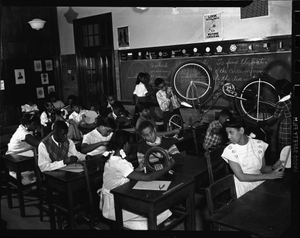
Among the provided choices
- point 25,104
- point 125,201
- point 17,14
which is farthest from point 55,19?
point 125,201

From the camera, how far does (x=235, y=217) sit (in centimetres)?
203

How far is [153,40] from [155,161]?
4.59 metres

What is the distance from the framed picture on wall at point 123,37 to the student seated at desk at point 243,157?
17.8ft

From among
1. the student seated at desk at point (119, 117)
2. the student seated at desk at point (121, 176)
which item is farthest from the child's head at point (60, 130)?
the student seated at desk at point (119, 117)

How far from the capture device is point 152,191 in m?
2.56

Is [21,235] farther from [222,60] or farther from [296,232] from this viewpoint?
[222,60]

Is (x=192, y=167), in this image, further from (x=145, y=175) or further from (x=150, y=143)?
(x=145, y=175)

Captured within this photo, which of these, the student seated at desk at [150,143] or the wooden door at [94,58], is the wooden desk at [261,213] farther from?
the wooden door at [94,58]

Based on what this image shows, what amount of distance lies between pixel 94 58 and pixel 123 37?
55.7 inches

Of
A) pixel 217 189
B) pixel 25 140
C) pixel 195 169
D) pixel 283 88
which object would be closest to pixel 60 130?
pixel 25 140

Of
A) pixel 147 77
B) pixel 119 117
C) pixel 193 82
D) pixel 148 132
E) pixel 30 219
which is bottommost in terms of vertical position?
pixel 30 219

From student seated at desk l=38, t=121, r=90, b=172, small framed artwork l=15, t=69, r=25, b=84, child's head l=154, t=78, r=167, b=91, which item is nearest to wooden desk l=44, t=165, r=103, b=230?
student seated at desk l=38, t=121, r=90, b=172

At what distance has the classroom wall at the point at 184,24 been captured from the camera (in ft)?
17.9

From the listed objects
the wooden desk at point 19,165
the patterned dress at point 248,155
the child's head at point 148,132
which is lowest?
the wooden desk at point 19,165
